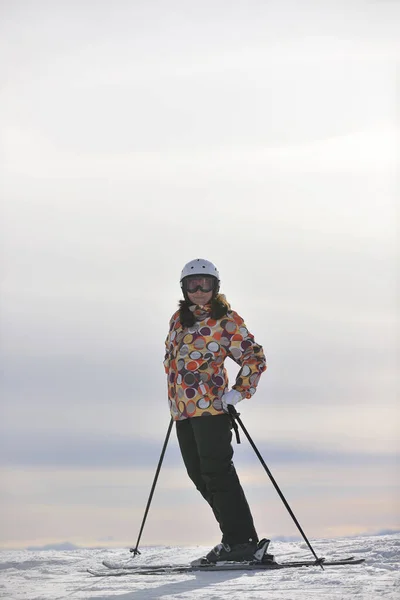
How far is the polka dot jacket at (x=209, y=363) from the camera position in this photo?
767 cm

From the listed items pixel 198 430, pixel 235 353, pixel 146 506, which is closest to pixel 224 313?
pixel 235 353

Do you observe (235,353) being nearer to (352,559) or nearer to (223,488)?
(223,488)

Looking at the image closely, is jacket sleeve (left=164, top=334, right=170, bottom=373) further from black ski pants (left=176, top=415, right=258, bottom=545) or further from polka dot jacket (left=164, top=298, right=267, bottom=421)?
black ski pants (left=176, top=415, right=258, bottom=545)

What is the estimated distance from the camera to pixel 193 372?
25.3 ft

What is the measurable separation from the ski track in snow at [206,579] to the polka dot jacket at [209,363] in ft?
4.57

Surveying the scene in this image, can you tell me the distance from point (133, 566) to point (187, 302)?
2236mm

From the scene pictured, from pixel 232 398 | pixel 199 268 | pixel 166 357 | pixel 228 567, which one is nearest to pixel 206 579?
pixel 228 567

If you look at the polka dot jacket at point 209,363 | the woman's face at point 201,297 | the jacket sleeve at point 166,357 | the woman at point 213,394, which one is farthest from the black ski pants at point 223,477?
the woman's face at point 201,297

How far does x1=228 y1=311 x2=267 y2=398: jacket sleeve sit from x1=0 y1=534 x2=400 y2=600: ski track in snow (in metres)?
1.49

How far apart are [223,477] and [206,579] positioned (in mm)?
1118

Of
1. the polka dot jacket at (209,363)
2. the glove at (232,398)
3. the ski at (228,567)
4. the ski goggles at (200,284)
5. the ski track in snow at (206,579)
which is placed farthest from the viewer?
the ski goggles at (200,284)

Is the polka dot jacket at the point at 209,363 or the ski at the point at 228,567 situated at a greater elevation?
the polka dot jacket at the point at 209,363

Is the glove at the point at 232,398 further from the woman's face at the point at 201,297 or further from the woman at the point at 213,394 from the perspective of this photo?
the woman's face at the point at 201,297

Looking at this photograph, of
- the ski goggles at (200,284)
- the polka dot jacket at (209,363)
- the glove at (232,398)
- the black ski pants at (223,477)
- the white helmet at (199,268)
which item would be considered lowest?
the black ski pants at (223,477)
